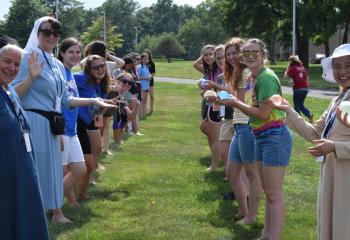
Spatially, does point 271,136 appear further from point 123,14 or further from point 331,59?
point 123,14

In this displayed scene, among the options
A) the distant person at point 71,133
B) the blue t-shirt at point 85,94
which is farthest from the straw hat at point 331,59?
the blue t-shirt at point 85,94

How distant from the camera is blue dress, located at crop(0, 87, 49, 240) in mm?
3635

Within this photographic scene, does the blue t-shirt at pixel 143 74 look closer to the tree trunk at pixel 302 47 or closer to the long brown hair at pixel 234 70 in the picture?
the long brown hair at pixel 234 70

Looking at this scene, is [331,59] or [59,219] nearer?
[331,59]

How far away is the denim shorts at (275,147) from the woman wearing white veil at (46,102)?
193cm

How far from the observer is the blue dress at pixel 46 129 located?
4.95 m

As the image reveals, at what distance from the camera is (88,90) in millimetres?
6773

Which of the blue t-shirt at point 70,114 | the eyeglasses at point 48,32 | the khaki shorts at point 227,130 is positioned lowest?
the khaki shorts at point 227,130

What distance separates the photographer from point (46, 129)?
504cm

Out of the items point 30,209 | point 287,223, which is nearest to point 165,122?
point 287,223

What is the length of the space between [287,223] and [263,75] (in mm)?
2009

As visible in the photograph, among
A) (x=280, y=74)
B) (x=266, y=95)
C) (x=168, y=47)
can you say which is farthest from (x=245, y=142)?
(x=168, y=47)

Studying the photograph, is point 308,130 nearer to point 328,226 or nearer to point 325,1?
point 328,226

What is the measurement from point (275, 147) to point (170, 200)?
2.50m
